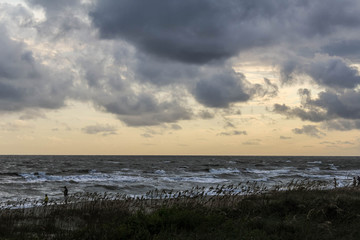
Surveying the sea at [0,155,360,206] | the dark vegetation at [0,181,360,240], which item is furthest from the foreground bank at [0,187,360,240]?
the sea at [0,155,360,206]

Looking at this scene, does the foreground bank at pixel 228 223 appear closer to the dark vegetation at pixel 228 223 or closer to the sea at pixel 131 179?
the dark vegetation at pixel 228 223

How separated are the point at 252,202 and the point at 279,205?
1.05 m

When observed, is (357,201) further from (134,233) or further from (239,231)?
(134,233)

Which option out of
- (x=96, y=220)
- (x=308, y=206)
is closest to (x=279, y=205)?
(x=308, y=206)

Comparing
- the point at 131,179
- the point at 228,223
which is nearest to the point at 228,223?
the point at 228,223

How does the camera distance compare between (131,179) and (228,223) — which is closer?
(228,223)

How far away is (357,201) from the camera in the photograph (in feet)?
40.4

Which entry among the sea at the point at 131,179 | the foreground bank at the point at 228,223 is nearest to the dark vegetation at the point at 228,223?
the foreground bank at the point at 228,223

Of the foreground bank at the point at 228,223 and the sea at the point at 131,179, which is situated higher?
the foreground bank at the point at 228,223

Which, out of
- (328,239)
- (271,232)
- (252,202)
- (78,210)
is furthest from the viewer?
(78,210)

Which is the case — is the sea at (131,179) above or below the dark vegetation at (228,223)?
below

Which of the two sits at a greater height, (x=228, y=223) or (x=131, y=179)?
(x=228, y=223)

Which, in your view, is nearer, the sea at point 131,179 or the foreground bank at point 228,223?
the foreground bank at point 228,223

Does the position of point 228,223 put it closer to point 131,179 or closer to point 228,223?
point 228,223
